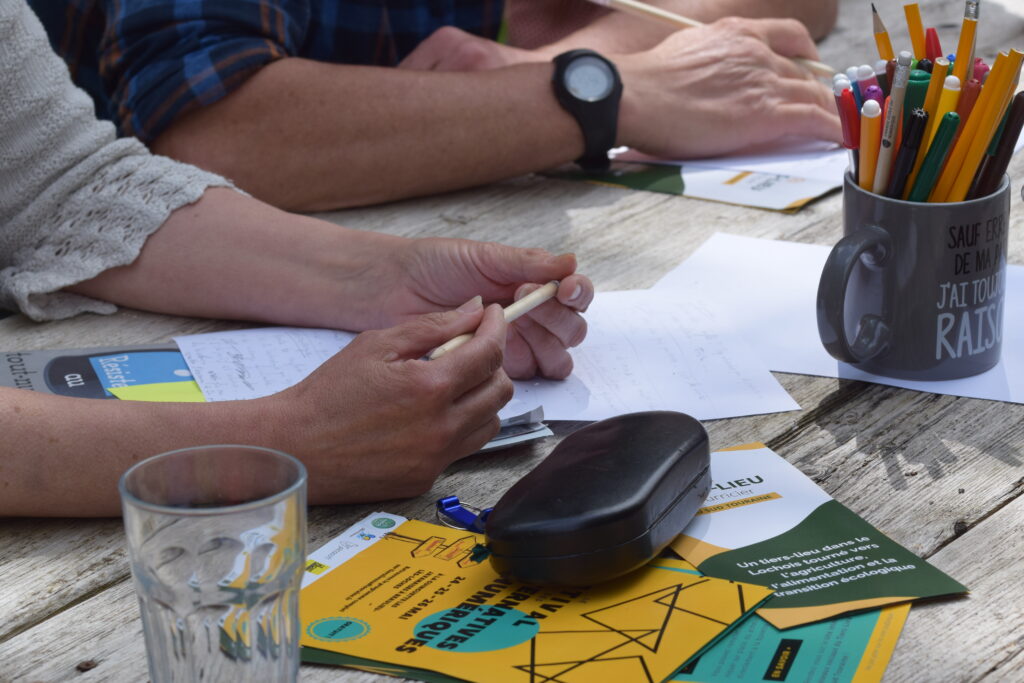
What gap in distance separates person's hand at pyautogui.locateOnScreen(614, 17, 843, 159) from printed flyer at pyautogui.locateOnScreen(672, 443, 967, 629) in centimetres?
71

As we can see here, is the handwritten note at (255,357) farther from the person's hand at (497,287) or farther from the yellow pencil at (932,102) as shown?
the yellow pencil at (932,102)

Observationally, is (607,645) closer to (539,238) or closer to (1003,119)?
(1003,119)

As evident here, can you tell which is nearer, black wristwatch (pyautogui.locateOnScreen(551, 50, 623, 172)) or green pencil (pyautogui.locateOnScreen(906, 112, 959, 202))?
green pencil (pyautogui.locateOnScreen(906, 112, 959, 202))

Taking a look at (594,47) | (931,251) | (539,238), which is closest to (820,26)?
(594,47)

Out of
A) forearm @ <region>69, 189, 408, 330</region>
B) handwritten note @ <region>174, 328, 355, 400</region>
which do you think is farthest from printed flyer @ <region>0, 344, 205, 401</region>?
forearm @ <region>69, 189, 408, 330</region>

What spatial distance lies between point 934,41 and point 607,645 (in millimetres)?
554

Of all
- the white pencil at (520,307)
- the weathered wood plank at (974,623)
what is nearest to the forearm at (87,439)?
the white pencil at (520,307)

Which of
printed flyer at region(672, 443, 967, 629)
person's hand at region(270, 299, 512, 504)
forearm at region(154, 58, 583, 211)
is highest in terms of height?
A: forearm at region(154, 58, 583, 211)

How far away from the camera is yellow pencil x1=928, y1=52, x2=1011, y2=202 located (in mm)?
813

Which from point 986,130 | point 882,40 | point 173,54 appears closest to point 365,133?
point 173,54

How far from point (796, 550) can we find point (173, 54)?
2.84 ft

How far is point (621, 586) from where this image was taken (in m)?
0.66

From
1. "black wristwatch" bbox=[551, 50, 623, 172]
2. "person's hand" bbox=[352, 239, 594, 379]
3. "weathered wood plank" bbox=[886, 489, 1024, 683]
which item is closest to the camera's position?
"weathered wood plank" bbox=[886, 489, 1024, 683]

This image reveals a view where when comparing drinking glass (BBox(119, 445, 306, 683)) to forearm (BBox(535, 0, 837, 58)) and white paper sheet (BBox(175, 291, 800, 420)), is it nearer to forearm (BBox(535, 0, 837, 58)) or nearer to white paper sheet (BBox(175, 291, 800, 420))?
white paper sheet (BBox(175, 291, 800, 420))
